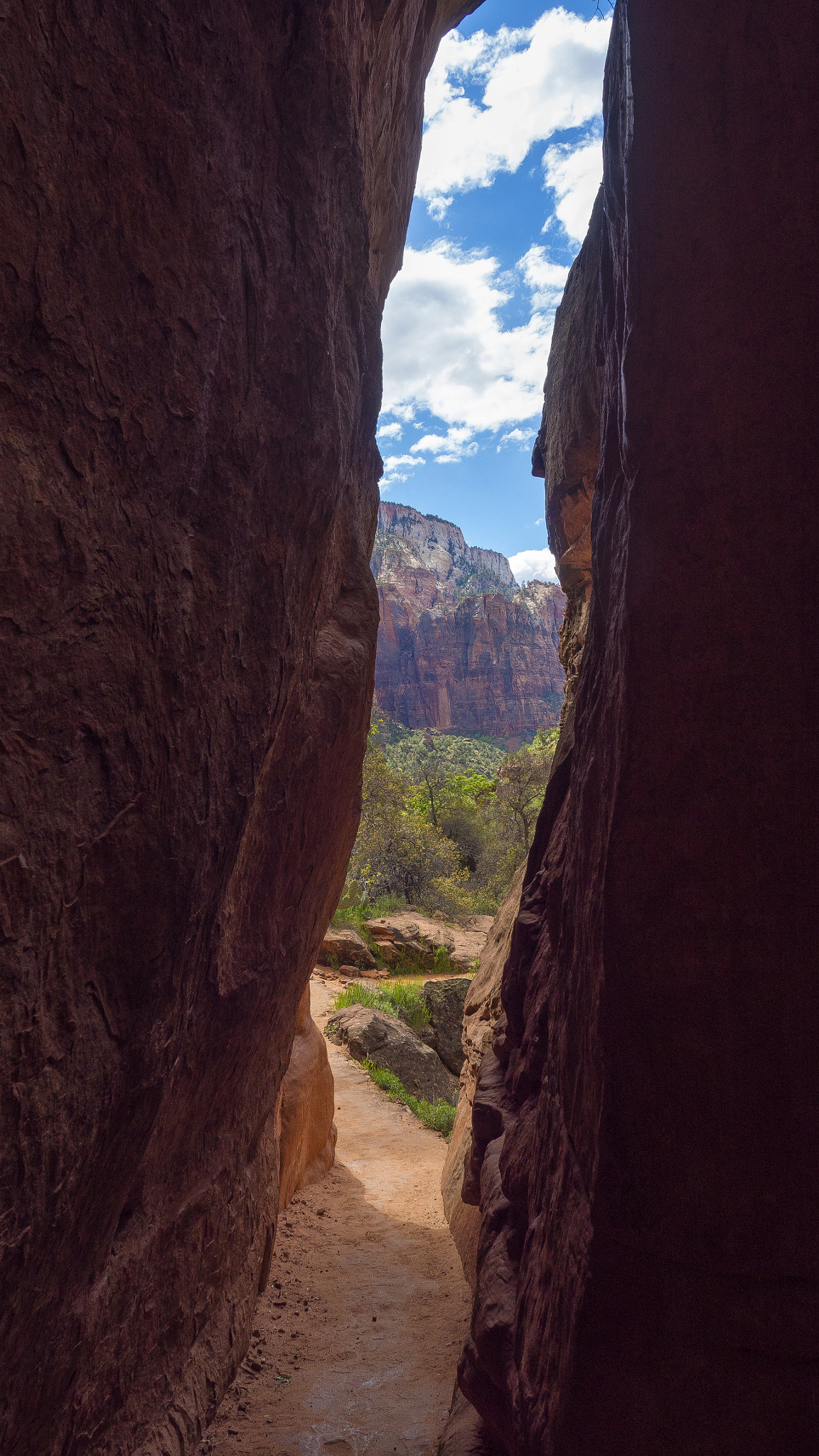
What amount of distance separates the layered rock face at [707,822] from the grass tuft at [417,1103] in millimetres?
7818

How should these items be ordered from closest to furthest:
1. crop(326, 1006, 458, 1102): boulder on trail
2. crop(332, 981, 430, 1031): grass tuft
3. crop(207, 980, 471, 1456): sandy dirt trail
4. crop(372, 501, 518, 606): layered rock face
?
crop(207, 980, 471, 1456): sandy dirt trail, crop(326, 1006, 458, 1102): boulder on trail, crop(332, 981, 430, 1031): grass tuft, crop(372, 501, 518, 606): layered rock face

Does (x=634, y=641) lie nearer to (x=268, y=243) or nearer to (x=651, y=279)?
→ (x=651, y=279)

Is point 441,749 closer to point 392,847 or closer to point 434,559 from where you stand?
point 392,847

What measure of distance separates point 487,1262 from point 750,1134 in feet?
6.46

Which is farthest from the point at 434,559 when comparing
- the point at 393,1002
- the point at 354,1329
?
the point at 354,1329

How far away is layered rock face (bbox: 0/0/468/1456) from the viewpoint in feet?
7.25

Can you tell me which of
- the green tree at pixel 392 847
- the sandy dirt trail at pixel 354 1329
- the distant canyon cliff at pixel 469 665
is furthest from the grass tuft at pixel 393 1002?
the distant canyon cliff at pixel 469 665

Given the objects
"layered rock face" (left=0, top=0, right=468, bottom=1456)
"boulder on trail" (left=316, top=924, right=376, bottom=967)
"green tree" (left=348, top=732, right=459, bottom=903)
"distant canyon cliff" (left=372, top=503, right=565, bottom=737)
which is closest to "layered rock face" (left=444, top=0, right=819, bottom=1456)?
"layered rock face" (left=0, top=0, right=468, bottom=1456)

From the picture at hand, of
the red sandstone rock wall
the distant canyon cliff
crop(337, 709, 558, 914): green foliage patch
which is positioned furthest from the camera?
the distant canyon cliff

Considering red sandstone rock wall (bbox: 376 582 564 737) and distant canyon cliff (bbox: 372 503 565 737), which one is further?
distant canyon cliff (bbox: 372 503 565 737)

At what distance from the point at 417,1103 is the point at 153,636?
388 inches

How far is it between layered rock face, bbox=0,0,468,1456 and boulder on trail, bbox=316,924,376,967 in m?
12.2

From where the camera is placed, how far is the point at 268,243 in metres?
3.35

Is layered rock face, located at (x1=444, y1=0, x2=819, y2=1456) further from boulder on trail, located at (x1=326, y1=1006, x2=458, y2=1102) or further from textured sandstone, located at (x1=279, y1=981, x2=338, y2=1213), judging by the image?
boulder on trail, located at (x1=326, y1=1006, x2=458, y2=1102)
